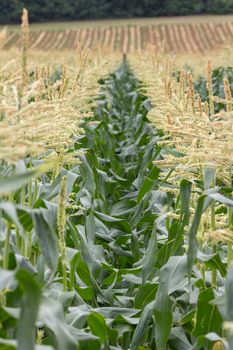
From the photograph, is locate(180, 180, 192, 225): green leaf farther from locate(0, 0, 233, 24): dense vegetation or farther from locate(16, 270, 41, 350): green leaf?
locate(0, 0, 233, 24): dense vegetation

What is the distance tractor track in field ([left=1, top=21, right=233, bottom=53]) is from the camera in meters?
48.0

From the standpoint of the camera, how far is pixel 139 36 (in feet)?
168

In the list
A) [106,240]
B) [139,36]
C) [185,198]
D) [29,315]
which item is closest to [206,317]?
[185,198]

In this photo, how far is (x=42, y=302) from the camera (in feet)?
6.79

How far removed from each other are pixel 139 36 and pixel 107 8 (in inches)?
438

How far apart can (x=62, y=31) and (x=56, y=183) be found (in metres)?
50.5

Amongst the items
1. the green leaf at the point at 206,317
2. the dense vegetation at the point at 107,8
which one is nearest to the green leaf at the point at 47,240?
the green leaf at the point at 206,317

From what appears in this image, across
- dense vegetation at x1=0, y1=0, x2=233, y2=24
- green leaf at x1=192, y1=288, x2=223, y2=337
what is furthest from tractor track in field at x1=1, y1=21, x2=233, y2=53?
green leaf at x1=192, y1=288, x2=223, y2=337

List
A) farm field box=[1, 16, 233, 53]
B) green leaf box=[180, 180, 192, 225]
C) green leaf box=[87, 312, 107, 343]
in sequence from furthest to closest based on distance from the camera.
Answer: farm field box=[1, 16, 233, 53]
green leaf box=[180, 180, 192, 225]
green leaf box=[87, 312, 107, 343]

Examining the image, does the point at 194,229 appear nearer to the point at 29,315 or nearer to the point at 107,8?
the point at 29,315

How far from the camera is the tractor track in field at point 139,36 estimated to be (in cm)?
4800

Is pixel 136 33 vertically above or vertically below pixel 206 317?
above

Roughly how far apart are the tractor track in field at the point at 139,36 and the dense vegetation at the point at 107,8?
19.7 ft

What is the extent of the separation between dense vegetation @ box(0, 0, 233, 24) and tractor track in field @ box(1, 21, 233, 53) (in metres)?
5.99
